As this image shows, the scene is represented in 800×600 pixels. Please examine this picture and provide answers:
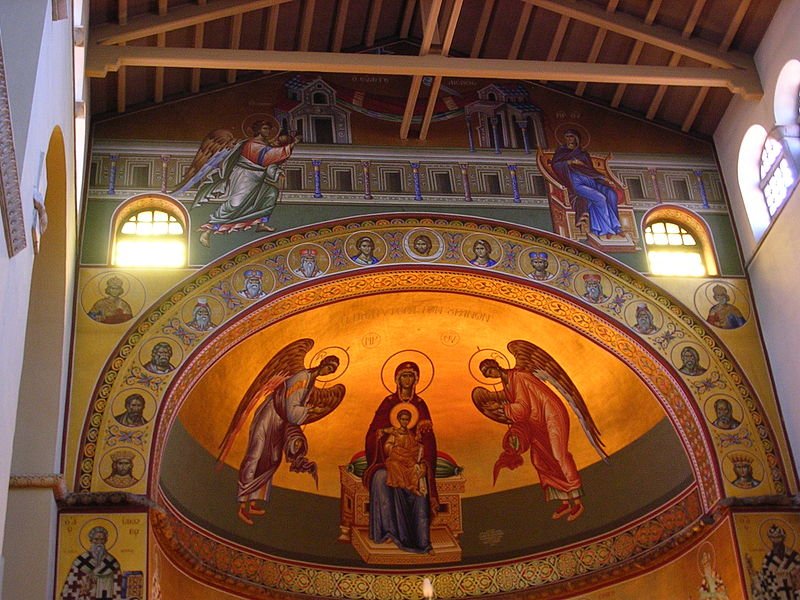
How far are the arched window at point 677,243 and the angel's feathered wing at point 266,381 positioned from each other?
4649mm

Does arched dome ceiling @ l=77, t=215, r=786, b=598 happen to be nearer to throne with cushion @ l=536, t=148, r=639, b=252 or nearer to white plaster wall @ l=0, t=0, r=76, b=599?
throne with cushion @ l=536, t=148, r=639, b=252

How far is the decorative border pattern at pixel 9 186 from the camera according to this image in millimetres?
7500

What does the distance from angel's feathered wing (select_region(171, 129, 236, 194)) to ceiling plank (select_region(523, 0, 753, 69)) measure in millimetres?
4321

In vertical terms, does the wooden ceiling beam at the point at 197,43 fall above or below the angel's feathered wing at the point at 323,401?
above

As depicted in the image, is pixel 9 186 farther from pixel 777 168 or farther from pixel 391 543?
pixel 777 168

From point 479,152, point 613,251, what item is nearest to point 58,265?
point 479,152

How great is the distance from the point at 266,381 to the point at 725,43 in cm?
→ 737

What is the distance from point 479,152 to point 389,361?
3.13 m

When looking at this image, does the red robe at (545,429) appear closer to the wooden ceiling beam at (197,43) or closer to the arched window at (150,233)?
the arched window at (150,233)

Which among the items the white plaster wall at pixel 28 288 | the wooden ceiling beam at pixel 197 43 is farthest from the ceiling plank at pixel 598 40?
the white plaster wall at pixel 28 288

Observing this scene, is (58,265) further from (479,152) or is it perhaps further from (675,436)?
(675,436)

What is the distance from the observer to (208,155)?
14953 mm

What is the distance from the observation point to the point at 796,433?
44.9ft

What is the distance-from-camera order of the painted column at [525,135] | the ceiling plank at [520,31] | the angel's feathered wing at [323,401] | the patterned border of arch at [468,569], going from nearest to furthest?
the patterned border of arch at [468,569] < the ceiling plank at [520,31] < the painted column at [525,135] < the angel's feathered wing at [323,401]
